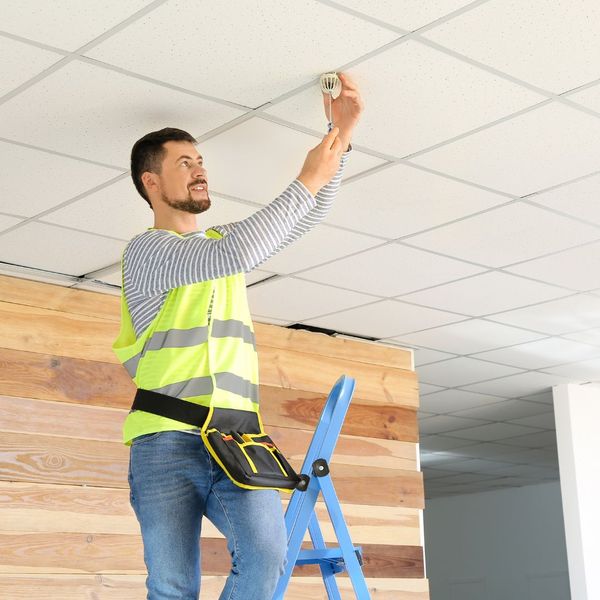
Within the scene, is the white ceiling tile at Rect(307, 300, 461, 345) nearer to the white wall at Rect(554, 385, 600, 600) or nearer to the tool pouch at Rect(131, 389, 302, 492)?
the white wall at Rect(554, 385, 600, 600)

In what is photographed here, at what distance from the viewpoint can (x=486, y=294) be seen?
4.74 m

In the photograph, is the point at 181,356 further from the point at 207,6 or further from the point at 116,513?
the point at 116,513

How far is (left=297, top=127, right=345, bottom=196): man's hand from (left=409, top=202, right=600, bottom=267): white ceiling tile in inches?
63.0

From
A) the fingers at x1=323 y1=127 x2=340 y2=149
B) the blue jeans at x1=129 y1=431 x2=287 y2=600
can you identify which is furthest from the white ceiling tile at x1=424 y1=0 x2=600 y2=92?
the blue jeans at x1=129 y1=431 x2=287 y2=600

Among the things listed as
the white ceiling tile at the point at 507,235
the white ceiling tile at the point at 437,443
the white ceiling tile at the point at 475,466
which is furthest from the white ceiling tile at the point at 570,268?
the white ceiling tile at the point at 475,466

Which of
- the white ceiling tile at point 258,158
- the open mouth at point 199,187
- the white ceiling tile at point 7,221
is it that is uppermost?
the white ceiling tile at point 7,221

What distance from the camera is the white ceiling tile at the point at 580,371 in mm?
6051

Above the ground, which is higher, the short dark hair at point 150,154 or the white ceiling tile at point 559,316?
the white ceiling tile at point 559,316

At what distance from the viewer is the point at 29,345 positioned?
14.4ft

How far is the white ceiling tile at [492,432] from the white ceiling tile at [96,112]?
17.1 feet

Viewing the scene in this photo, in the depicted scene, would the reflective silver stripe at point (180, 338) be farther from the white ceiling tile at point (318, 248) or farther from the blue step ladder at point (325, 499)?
the white ceiling tile at point (318, 248)

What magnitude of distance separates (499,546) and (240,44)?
9451 mm

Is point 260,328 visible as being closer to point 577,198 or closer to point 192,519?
point 577,198

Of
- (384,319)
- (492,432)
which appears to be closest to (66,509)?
(384,319)
